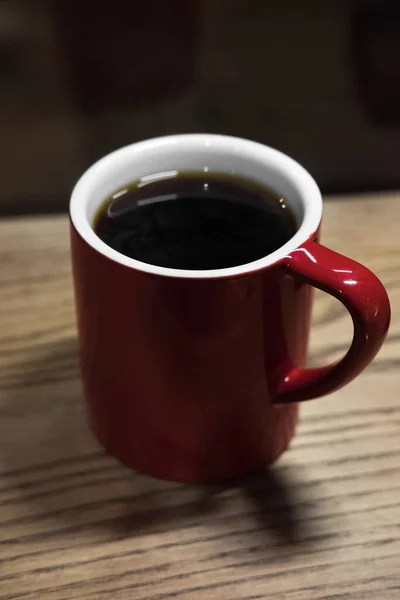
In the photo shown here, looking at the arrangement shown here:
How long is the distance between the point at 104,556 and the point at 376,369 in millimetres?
210

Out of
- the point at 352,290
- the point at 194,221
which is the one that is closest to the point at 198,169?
the point at 194,221

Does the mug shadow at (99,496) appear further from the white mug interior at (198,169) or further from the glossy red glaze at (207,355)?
the white mug interior at (198,169)

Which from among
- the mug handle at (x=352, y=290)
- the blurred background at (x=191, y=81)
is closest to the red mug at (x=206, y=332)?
the mug handle at (x=352, y=290)

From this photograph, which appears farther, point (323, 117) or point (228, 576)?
point (323, 117)

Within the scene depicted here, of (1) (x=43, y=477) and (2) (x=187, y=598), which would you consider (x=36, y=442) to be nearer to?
(1) (x=43, y=477)

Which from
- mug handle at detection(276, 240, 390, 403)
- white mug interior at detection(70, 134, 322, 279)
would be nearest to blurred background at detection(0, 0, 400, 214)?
white mug interior at detection(70, 134, 322, 279)

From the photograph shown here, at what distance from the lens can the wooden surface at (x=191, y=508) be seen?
362 mm

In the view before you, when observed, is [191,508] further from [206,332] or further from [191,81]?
[191,81]

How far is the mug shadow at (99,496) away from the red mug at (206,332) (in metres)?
0.01

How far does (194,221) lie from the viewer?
42 cm

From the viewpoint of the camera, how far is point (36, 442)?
43 centimetres

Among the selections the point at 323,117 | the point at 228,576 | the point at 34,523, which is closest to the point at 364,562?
the point at 228,576

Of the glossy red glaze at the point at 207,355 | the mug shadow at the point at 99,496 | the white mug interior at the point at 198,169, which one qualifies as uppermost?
the white mug interior at the point at 198,169

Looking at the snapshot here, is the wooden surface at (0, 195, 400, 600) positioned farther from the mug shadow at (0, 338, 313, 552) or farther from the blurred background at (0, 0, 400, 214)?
the blurred background at (0, 0, 400, 214)
